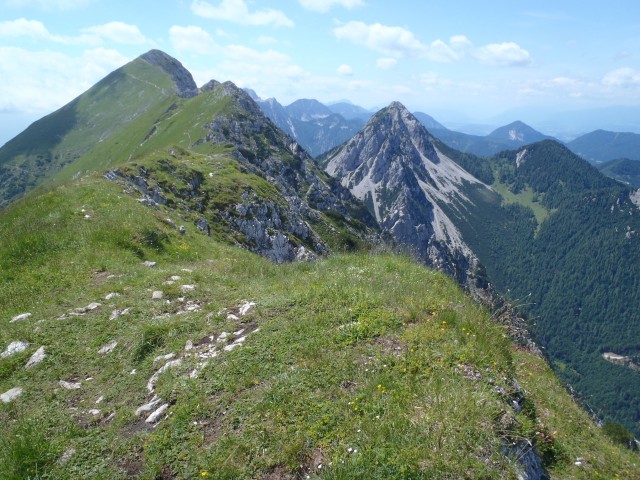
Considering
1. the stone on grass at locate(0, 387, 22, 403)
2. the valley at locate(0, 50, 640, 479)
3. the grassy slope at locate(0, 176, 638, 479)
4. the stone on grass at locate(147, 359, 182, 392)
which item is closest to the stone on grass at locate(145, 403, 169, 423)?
the valley at locate(0, 50, 640, 479)

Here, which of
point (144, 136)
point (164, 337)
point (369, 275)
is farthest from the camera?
point (144, 136)

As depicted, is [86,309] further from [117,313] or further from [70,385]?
[70,385]

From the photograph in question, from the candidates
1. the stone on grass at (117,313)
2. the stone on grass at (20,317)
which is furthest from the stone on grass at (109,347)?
the stone on grass at (20,317)

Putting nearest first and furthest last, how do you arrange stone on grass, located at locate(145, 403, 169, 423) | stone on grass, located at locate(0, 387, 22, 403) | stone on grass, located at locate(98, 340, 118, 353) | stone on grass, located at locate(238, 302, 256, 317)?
stone on grass, located at locate(145, 403, 169, 423) → stone on grass, located at locate(0, 387, 22, 403) → stone on grass, located at locate(98, 340, 118, 353) → stone on grass, located at locate(238, 302, 256, 317)

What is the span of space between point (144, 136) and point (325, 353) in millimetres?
170748

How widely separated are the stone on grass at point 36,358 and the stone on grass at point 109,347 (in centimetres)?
148

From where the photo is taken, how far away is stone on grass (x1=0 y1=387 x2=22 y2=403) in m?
9.00

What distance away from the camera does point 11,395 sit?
9.16 metres

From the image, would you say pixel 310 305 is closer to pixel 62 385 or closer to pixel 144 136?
pixel 62 385

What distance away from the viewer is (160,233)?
21.1 m

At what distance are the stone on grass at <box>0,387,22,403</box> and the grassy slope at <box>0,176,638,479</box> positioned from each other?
198mm

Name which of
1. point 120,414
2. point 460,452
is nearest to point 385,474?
point 460,452

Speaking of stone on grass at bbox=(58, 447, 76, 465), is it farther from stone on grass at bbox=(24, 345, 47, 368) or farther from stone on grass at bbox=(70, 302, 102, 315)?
stone on grass at bbox=(70, 302, 102, 315)

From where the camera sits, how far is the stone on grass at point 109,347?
1068cm
